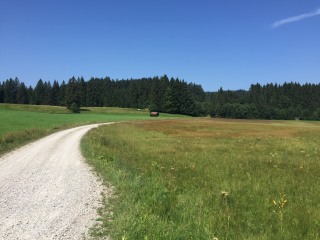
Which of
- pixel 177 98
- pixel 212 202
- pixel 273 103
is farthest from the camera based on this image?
pixel 273 103

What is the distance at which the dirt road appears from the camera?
754 cm

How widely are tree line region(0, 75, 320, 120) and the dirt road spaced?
121597mm

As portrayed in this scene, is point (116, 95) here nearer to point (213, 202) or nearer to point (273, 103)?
point (273, 103)

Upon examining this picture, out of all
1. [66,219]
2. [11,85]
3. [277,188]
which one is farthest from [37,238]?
[11,85]

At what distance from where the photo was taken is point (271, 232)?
26.0ft

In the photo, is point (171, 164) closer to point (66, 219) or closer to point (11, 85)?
point (66, 219)

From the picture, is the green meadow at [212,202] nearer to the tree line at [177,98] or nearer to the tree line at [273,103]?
the tree line at [177,98]

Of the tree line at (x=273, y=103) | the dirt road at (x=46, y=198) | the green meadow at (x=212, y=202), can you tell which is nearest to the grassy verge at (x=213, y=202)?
the green meadow at (x=212, y=202)

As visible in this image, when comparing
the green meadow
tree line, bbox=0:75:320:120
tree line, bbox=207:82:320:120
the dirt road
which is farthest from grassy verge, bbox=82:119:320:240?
tree line, bbox=207:82:320:120

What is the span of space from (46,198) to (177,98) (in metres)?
131

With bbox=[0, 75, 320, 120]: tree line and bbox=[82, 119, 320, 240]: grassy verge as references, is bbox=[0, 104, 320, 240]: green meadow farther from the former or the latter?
bbox=[0, 75, 320, 120]: tree line

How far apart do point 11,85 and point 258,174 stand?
18794 cm

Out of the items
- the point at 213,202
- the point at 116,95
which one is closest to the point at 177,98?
the point at 116,95

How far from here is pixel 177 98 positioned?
5507 inches
